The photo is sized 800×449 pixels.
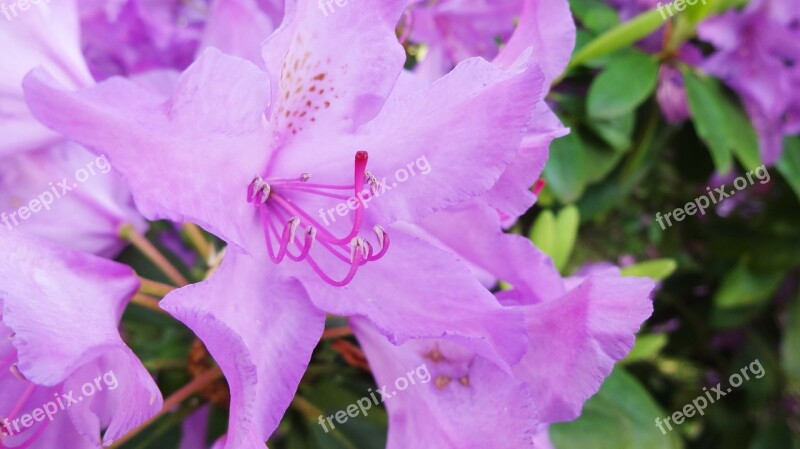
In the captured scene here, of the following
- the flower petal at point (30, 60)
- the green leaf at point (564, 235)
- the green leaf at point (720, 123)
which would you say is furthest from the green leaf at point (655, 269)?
the flower petal at point (30, 60)

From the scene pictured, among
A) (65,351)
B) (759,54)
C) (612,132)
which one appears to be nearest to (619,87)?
(612,132)

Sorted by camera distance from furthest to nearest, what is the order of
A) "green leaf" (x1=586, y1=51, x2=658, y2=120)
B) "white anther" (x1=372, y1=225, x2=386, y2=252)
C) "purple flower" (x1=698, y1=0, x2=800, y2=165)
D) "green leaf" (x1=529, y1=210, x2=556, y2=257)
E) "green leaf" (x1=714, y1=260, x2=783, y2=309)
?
1. "green leaf" (x1=714, y1=260, x2=783, y2=309)
2. "purple flower" (x1=698, y1=0, x2=800, y2=165)
3. "green leaf" (x1=586, y1=51, x2=658, y2=120)
4. "green leaf" (x1=529, y1=210, x2=556, y2=257)
5. "white anther" (x1=372, y1=225, x2=386, y2=252)

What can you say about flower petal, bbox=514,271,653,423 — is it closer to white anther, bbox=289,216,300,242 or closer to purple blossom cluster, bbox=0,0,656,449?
purple blossom cluster, bbox=0,0,656,449

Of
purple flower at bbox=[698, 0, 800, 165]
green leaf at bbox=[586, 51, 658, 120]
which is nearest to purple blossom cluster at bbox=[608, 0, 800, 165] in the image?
purple flower at bbox=[698, 0, 800, 165]

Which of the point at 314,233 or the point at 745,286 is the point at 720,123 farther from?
the point at 314,233

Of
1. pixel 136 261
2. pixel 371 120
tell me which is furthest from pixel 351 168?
pixel 136 261

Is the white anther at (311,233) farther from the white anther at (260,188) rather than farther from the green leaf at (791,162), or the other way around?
the green leaf at (791,162)
